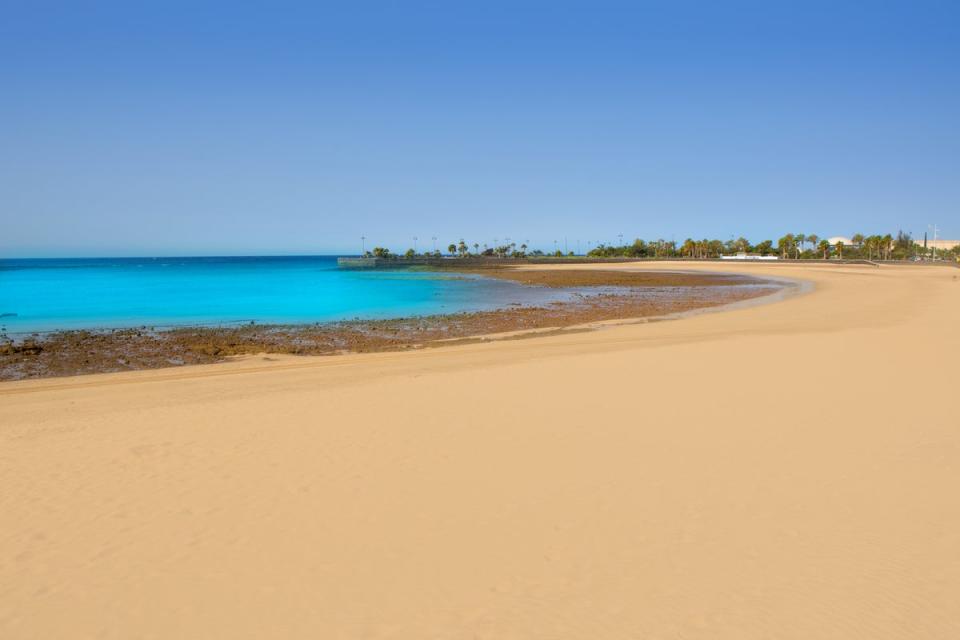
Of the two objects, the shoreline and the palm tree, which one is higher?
the palm tree

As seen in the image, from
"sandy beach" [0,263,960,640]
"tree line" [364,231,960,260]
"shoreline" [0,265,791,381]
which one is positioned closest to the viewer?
"sandy beach" [0,263,960,640]

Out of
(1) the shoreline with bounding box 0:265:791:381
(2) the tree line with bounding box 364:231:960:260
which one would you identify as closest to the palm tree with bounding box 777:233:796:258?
(2) the tree line with bounding box 364:231:960:260

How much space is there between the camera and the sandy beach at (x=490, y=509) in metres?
4.31

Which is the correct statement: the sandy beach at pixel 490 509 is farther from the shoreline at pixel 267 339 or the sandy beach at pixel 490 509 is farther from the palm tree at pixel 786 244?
the palm tree at pixel 786 244

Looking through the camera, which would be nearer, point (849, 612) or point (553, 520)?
point (849, 612)

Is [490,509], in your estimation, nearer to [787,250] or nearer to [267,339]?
[267,339]

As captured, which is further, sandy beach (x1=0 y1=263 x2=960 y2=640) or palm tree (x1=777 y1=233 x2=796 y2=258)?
palm tree (x1=777 y1=233 x2=796 y2=258)

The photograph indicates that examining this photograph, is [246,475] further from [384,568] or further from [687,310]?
[687,310]

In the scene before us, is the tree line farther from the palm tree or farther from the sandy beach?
the sandy beach

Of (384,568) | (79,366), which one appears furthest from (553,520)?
(79,366)

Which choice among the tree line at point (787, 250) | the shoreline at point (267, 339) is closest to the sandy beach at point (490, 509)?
the shoreline at point (267, 339)

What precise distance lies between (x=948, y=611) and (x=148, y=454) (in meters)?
8.79

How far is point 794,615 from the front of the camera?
4199mm

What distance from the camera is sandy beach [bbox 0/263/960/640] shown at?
170 inches
